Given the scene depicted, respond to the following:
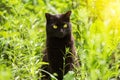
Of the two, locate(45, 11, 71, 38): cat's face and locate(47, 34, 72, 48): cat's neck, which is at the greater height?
locate(45, 11, 71, 38): cat's face

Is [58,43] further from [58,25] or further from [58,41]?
[58,25]

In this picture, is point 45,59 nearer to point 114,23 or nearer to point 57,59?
point 57,59

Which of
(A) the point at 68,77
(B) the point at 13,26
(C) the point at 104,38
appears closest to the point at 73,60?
(B) the point at 13,26

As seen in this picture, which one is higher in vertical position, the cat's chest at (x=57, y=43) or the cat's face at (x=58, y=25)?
the cat's face at (x=58, y=25)

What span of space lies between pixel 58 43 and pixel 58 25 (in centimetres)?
24

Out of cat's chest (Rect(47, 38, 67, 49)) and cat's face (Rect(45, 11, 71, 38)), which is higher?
cat's face (Rect(45, 11, 71, 38))

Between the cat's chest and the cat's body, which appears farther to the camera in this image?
the cat's chest

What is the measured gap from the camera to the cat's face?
5.74 metres

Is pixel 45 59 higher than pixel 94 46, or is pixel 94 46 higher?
pixel 94 46

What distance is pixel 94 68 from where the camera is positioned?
274 centimetres

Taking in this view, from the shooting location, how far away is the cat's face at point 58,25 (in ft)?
Result: 18.8

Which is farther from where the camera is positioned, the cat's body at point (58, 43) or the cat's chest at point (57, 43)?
the cat's chest at point (57, 43)

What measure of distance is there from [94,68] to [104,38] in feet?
0.66

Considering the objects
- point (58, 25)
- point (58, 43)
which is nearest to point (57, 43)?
point (58, 43)
